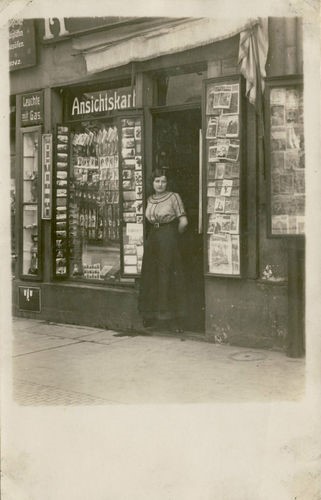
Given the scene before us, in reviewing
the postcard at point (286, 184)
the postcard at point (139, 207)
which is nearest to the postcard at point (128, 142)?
the postcard at point (139, 207)

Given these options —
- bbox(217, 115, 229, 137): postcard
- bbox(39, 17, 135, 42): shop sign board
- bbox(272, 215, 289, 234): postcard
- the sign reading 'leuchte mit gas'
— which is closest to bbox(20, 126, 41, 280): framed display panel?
the sign reading 'leuchte mit gas'

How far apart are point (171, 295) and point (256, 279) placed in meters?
1.22

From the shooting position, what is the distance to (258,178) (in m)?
7.75

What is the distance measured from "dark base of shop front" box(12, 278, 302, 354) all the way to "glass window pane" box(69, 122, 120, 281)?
0.35 m

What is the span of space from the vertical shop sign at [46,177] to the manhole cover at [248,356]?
3.74 m

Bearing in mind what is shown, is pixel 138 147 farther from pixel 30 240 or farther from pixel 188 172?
pixel 30 240

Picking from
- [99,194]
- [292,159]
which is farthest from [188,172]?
[292,159]

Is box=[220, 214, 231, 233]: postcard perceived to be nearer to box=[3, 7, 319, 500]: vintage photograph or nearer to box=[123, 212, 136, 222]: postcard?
box=[3, 7, 319, 500]: vintage photograph

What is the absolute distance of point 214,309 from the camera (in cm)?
818

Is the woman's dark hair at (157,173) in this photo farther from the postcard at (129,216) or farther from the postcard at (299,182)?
the postcard at (299,182)

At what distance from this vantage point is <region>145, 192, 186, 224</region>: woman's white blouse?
27.4 feet

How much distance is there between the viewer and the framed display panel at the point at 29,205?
10.2 metres

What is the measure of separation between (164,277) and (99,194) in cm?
180

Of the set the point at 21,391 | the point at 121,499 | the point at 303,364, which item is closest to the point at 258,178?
the point at 303,364
